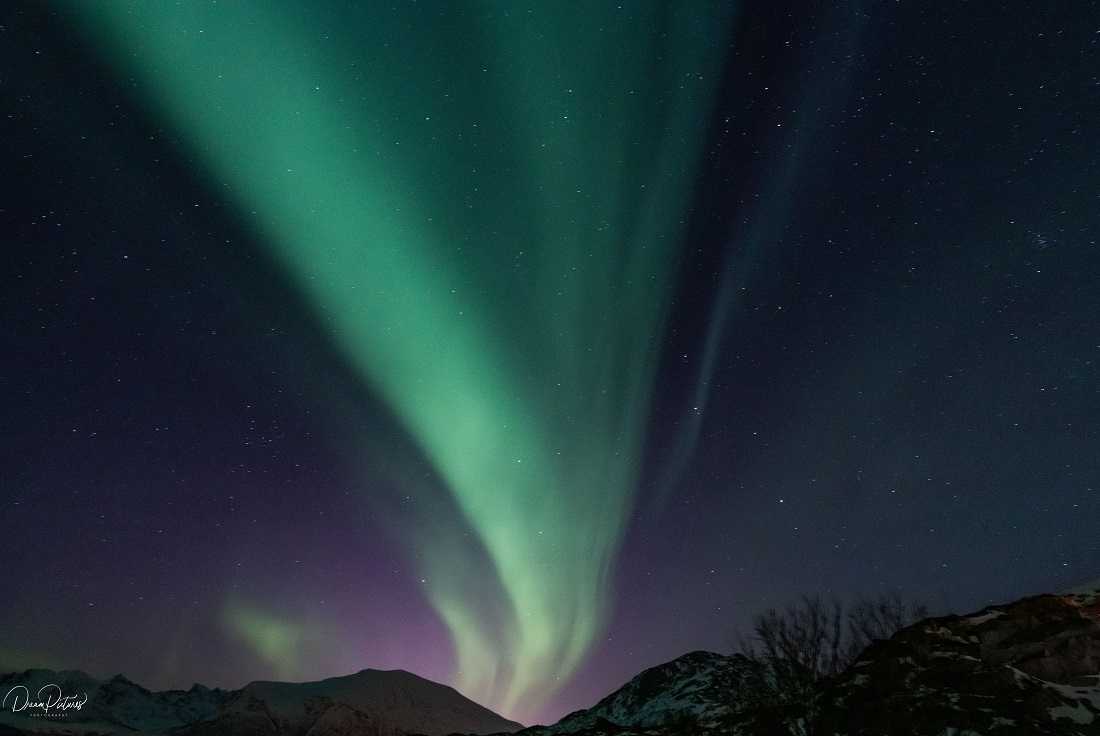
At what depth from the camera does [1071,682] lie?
32812 mm

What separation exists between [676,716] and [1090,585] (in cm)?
9862

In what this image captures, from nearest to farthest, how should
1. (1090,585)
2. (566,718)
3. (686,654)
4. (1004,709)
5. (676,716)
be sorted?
1. (1004,709)
2. (1090,585)
3. (676,716)
4. (566,718)
5. (686,654)

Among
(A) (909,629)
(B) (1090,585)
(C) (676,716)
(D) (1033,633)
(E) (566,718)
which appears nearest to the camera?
(D) (1033,633)

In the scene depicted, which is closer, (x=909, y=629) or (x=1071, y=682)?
(x=1071, y=682)

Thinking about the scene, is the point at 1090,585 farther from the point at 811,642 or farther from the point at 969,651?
the point at 811,642

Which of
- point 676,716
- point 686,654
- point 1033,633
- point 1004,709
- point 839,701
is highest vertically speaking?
point 686,654

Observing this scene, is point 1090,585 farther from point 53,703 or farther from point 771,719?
point 53,703

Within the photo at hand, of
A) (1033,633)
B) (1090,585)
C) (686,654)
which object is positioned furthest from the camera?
(686,654)

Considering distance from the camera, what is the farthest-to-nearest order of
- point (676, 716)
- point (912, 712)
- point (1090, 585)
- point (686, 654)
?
point (686, 654) < point (676, 716) < point (1090, 585) < point (912, 712)

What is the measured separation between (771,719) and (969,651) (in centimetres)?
1430

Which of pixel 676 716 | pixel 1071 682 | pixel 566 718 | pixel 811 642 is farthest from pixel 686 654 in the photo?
pixel 1071 682

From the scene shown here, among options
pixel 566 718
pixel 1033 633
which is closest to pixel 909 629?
pixel 1033 633

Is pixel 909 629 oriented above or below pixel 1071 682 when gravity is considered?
above

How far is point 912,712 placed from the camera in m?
32.7
